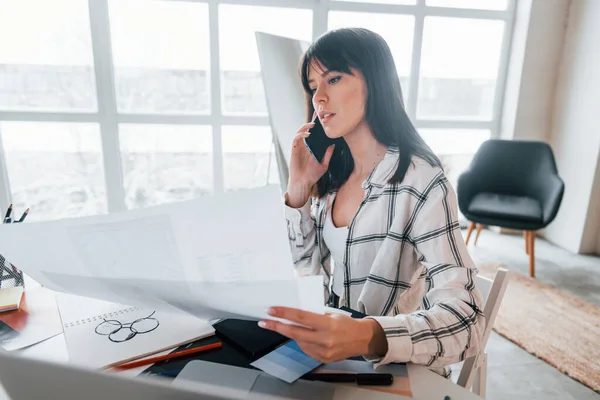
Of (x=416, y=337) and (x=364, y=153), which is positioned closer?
(x=416, y=337)

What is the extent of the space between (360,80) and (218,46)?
2551 millimetres

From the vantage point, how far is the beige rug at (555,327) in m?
1.78

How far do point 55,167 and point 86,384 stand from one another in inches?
141

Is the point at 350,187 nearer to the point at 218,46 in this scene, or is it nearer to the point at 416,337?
the point at 416,337

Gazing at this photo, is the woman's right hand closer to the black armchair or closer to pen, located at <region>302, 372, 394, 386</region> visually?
pen, located at <region>302, 372, 394, 386</region>

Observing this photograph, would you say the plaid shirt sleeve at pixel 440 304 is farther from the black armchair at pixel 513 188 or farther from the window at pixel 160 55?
the window at pixel 160 55

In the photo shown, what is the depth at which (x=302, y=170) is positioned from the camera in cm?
111

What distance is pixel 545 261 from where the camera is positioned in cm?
303

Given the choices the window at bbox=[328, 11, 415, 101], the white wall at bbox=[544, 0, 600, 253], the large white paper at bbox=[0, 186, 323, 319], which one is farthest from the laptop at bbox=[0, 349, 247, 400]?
the white wall at bbox=[544, 0, 600, 253]

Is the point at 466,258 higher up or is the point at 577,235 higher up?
the point at 466,258

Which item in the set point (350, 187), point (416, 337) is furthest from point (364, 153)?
point (416, 337)

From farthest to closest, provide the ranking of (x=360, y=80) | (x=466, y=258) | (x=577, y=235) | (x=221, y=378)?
(x=577, y=235) → (x=360, y=80) → (x=466, y=258) → (x=221, y=378)

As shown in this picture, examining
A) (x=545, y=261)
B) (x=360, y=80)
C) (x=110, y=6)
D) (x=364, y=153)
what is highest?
(x=110, y=6)

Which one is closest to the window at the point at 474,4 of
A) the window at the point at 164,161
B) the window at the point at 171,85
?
the window at the point at 171,85
